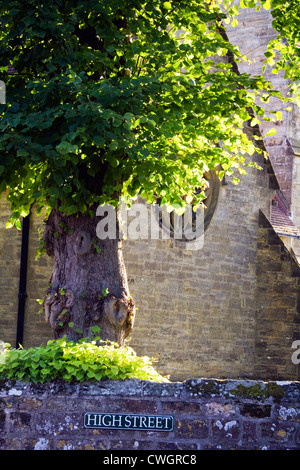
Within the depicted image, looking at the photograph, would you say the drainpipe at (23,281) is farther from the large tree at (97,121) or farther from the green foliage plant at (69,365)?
the green foliage plant at (69,365)

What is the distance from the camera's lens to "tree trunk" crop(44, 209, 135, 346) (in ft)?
34.3

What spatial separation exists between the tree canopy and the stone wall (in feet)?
10.1

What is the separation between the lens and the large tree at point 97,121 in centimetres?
960

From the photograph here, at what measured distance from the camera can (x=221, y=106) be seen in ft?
34.9

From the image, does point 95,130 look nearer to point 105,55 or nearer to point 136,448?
point 105,55

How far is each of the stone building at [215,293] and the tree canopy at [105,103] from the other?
4840mm

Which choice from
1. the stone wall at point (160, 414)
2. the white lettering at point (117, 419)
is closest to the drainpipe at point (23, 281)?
the stone wall at point (160, 414)

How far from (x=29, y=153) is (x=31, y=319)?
6.72m

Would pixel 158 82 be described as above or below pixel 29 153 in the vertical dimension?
above

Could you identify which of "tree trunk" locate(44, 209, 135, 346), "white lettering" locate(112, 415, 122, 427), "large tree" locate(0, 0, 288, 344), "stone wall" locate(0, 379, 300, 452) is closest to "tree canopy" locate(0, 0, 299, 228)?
"large tree" locate(0, 0, 288, 344)

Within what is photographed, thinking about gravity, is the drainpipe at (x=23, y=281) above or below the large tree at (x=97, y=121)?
below

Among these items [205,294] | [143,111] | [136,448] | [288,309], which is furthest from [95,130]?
[288,309]
